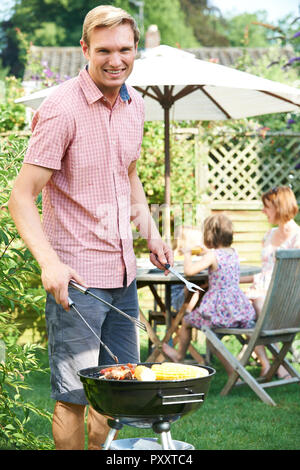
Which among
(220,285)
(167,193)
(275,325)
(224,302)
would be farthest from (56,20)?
(275,325)

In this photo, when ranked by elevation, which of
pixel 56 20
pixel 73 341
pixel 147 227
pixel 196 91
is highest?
pixel 56 20

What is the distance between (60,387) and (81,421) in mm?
150

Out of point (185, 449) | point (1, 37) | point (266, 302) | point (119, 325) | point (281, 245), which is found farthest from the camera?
point (1, 37)

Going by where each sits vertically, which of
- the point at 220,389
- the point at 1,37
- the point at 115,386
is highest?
the point at 1,37

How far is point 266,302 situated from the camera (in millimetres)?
4414

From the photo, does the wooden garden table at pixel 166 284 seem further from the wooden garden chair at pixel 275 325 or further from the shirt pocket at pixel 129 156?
the shirt pocket at pixel 129 156

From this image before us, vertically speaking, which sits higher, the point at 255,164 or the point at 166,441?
the point at 255,164

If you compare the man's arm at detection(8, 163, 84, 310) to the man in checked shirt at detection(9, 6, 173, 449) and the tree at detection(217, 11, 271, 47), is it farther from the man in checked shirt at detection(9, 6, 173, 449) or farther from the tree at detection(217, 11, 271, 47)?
the tree at detection(217, 11, 271, 47)

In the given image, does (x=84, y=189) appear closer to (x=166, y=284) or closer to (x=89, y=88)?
(x=89, y=88)

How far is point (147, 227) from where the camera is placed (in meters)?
2.60

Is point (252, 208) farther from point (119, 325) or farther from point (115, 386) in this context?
point (115, 386)

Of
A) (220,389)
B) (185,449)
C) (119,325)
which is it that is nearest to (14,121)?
(220,389)

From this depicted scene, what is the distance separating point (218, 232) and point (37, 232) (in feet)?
9.84

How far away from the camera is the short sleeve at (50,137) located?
2.18 m
